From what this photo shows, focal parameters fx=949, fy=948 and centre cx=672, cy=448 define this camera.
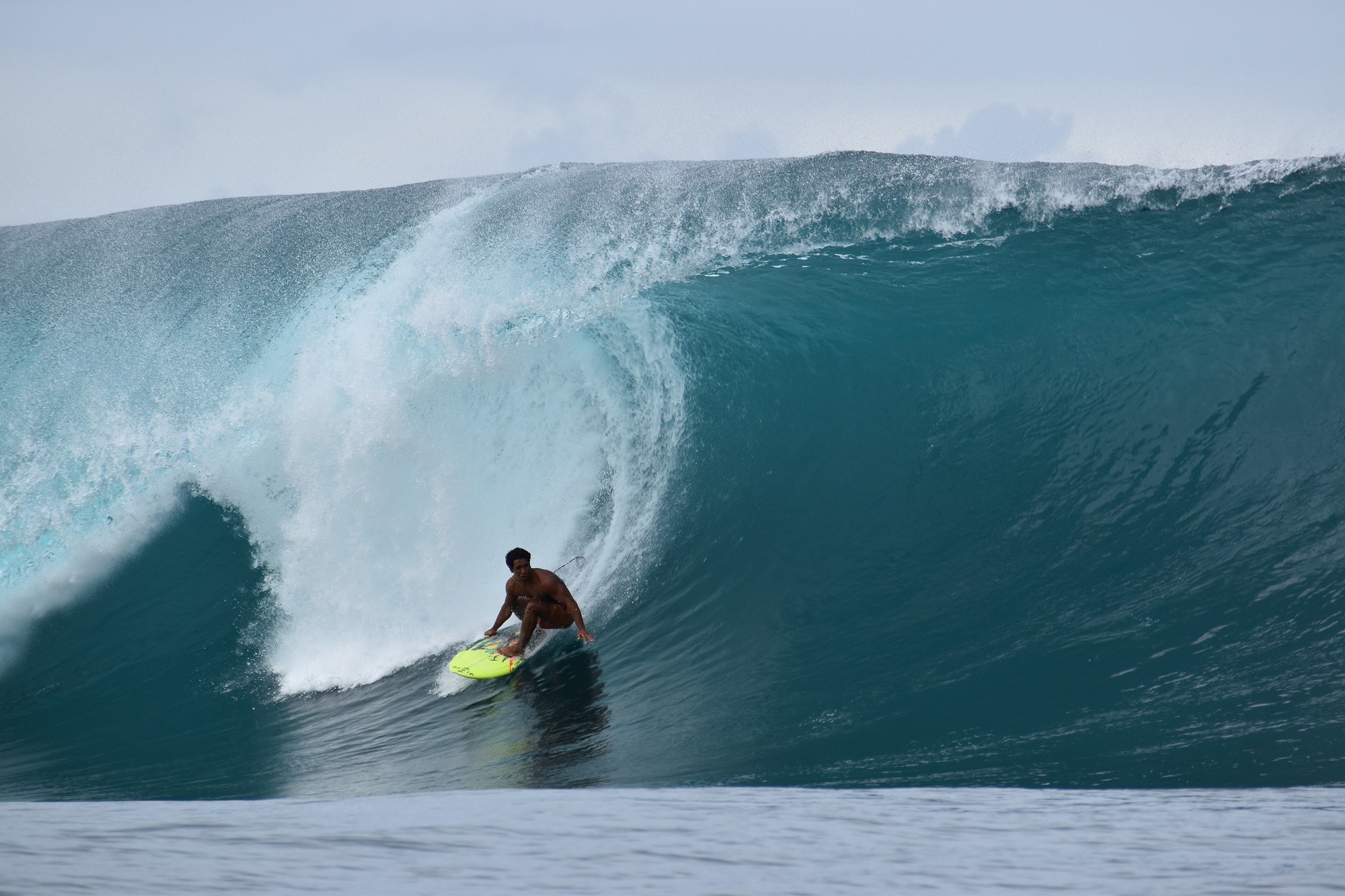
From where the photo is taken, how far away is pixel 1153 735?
4594 mm

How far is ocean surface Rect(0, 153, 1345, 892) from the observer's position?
518 centimetres

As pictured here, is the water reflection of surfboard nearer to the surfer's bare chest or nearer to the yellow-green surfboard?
the yellow-green surfboard

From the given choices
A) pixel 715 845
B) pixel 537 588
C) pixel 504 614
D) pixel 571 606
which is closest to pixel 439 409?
pixel 504 614

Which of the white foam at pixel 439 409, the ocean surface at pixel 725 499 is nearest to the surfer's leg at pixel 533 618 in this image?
the ocean surface at pixel 725 499

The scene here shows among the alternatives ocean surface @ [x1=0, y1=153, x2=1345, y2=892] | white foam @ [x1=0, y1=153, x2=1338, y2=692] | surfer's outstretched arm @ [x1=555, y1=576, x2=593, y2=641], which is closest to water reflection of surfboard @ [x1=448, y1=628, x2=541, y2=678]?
ocean surface @ [x1=0, y1=153, x2=1345, y2=892]

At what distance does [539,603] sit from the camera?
6.78 metres

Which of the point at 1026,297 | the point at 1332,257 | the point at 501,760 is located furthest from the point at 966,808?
the point at 1332,257

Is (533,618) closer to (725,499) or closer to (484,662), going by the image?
(484,662)

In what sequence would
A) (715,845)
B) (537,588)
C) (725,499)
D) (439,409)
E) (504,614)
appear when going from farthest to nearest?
(439,409), (725,499), (504,614), (537,588), (715,845)

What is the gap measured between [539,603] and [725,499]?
2043mm

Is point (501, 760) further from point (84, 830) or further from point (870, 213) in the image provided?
point (870, 213)

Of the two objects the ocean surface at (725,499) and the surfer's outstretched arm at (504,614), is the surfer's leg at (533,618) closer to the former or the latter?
the surfer's outstretched arm at (504,614)

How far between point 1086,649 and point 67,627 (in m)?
9.02

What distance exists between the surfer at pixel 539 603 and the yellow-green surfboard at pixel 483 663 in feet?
0.19
